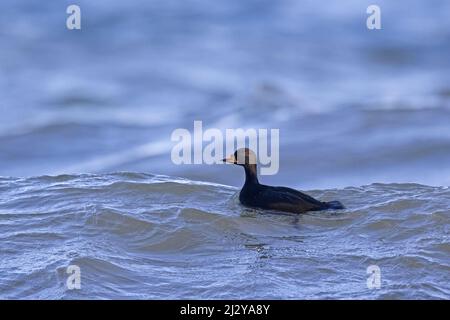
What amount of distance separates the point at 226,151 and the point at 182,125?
1.89 meters

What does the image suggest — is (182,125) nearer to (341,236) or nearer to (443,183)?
(443,183)

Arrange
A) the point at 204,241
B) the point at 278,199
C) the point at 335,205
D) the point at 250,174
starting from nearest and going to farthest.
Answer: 1. the point at 204,241
2. the point at 335,205
3. the point at 278,199
4. the point at 250,174

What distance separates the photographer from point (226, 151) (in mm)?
12859

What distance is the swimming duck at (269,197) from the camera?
10242mm

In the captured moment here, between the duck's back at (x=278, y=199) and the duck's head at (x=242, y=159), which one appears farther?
the duck's head at (x=242, y=159)

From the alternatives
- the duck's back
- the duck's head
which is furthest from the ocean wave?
the duck's head

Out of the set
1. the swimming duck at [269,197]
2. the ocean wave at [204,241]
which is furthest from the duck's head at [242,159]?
the ocean wave at [204,241]

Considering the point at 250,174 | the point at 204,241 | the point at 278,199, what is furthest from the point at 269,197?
the point at 204,241

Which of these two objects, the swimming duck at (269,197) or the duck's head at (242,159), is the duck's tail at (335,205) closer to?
the swimming duck at (269,197)

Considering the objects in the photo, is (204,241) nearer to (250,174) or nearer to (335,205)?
(335,205)

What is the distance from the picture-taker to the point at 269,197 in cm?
1060

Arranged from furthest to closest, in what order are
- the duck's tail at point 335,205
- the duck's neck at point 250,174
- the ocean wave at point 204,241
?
the duck's neck at point 250,174, the duck's tail at point 335,205, the ocean wave at point 204,241

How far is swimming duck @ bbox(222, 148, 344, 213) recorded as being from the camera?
10242 mm
